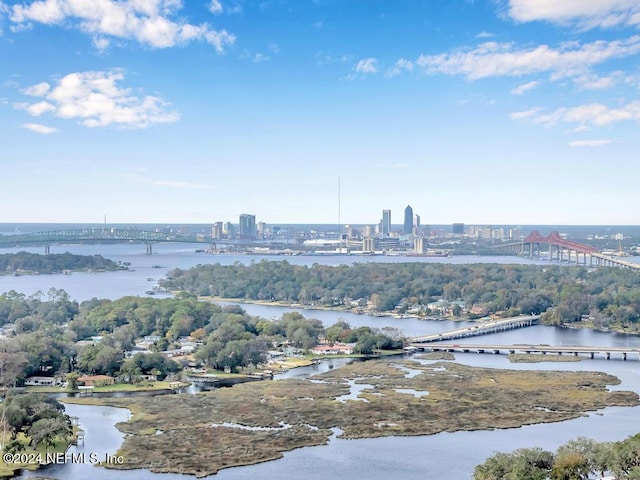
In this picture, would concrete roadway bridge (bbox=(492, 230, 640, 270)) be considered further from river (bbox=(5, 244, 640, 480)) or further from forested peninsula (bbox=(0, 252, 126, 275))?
river (bbox=(5, 244, 640, 480))

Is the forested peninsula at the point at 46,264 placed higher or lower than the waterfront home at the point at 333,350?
higher

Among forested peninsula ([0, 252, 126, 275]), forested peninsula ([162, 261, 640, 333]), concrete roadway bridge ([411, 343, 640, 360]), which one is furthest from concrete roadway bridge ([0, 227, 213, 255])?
concrete roadway bridge ([411, 343, 640, 360])

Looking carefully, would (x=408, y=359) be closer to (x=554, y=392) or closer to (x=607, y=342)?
(x=554, y=392)

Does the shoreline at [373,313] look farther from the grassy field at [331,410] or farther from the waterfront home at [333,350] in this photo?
the grassy field at [331,410]

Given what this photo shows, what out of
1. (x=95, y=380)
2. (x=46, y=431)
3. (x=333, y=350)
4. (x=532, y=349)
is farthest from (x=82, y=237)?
(x=46, y=431)

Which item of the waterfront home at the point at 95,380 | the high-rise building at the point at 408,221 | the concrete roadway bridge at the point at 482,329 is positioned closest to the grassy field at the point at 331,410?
the waterfront home at the point at 95,380
